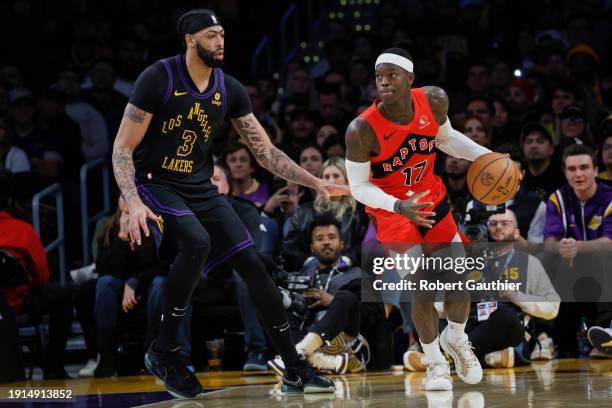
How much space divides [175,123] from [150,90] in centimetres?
24

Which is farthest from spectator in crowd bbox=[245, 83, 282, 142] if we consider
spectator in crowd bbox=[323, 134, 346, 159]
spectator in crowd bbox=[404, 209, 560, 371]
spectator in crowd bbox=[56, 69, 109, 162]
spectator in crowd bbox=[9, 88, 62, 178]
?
spectator in crowd bbox=[404, 209, 560, 371]

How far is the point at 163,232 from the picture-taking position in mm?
6074

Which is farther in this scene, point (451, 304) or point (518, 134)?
point (518, 134)

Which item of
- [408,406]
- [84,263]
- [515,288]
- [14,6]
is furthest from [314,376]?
[14,6]

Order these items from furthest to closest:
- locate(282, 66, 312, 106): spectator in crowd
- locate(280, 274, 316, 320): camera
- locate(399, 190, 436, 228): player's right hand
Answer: locate(282, 66, 312, 106): spectator in crowd → locate(280, 274, 316, 320): camera → locate(399, 190, 436, 228): player's right hand

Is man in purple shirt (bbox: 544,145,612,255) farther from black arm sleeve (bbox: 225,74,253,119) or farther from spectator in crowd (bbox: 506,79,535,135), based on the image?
black arm sleeve (bbox: 225,74,253,119)

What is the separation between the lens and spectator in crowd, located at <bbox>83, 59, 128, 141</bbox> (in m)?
11.4

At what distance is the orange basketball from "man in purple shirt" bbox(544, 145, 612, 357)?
2.01 meters

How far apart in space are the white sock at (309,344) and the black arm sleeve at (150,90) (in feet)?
8.46

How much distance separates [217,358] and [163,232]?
11.7 ft

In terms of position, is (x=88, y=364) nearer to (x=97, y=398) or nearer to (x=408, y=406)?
(x=97, y=398)

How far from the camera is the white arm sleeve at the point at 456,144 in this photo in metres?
6.56

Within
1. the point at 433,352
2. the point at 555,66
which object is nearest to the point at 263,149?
the point at 433,352

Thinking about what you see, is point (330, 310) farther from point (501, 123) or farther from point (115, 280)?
point (501, 123)
